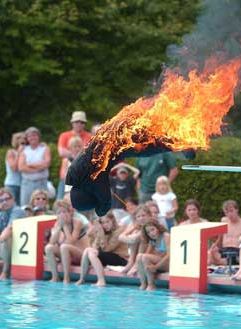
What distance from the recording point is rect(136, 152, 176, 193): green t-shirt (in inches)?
803

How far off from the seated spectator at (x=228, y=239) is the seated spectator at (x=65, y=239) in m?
2.00

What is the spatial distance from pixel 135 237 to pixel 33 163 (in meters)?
3.22

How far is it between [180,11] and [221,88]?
14.7 m

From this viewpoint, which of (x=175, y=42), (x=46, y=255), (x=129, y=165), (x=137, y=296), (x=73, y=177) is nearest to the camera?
(x=73, y=177)

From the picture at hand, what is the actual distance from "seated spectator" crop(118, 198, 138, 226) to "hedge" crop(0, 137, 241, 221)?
4.50 feet

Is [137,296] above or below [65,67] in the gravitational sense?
below

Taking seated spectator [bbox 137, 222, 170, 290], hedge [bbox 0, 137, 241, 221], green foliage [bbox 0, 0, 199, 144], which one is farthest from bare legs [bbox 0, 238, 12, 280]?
green foliage [bbox 0, 0, 199, 144]

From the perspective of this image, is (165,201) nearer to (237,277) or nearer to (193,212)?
(193,212)

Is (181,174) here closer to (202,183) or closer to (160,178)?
(202,183)

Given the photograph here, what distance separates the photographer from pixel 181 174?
879 inches

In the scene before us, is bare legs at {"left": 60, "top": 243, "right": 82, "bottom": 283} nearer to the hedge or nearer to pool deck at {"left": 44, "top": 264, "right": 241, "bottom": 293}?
pool deck at {"left": 44, "top": 264, "right": 241, "bottom": 293}

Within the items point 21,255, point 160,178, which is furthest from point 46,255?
point 160,178

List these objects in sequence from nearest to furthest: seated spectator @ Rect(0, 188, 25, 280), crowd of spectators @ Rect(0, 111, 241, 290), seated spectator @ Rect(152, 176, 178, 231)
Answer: crowd of spectators @ Rect(0, 111, 241, 290)
seated spectator @ Rect(152, 176, 178, 231)
seated spectator @ Rect(0, 188, 25, 280)

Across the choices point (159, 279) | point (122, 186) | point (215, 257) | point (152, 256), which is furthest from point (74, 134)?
point (215, 257)
